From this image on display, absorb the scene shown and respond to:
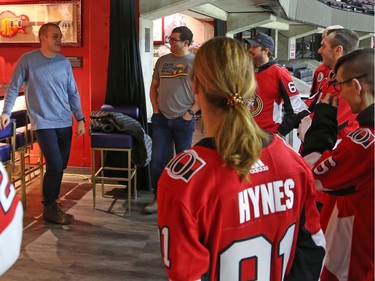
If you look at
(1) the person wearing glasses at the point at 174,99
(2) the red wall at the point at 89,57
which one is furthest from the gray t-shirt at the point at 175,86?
(2) the red wall at the point at 89,57

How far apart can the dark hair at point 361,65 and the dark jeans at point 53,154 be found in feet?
8.65

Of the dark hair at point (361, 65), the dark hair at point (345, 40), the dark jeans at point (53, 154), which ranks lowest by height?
the dark jeans at point (53, 154)

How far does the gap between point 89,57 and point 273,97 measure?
2408 mm

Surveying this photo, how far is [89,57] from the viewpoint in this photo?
4.86m

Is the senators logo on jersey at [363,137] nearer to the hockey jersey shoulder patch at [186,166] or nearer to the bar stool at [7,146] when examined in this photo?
the hockey jersey shoulder patch at [186,166]

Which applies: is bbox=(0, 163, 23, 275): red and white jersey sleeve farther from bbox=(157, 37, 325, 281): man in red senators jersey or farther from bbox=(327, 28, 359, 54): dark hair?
bbox=(327, 28, 359, 54): dark hair

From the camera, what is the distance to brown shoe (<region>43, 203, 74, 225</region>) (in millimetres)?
3701

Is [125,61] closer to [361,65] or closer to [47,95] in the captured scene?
[47,95]

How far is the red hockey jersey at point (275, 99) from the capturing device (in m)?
3.17

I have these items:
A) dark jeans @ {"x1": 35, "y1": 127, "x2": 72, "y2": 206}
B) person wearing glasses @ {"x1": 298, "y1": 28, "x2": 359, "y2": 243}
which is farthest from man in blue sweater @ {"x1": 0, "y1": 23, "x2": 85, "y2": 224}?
person wearing glasses @ {"x1": 298, "y1": 28, "x2": 359, "y2": 243}

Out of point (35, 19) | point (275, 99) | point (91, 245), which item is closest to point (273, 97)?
point (275, 99)

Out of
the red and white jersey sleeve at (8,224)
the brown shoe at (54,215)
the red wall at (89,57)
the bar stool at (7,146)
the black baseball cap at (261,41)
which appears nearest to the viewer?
the red and white jersey sleeve at (8,224)

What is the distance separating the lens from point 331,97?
1521 mm

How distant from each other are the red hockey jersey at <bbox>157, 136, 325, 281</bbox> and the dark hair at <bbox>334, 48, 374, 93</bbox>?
379 millimetres
